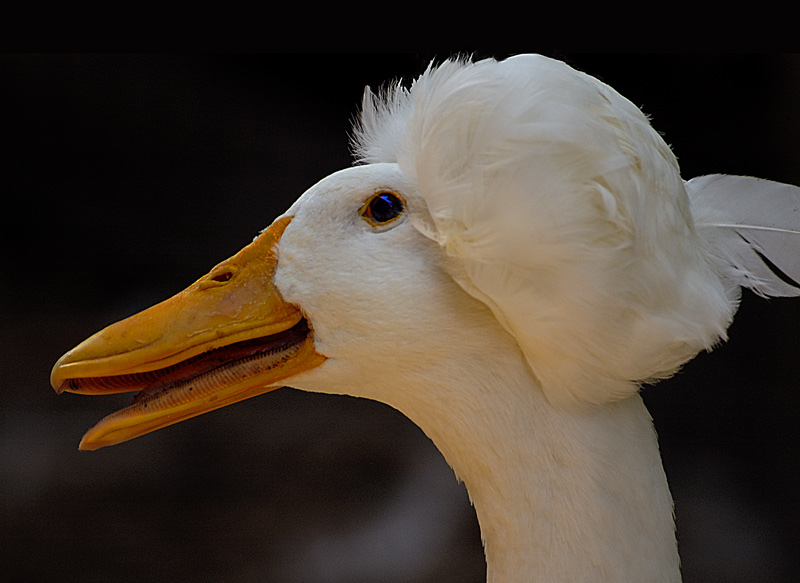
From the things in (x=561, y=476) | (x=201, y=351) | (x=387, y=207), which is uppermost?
(x=387, y=207)

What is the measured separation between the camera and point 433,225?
39.4 inches

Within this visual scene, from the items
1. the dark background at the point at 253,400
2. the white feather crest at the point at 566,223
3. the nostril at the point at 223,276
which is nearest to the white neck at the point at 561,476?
the white feather crest at the point at 566,223

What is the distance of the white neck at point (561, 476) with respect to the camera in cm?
104

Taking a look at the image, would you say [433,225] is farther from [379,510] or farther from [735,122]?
[735,122]

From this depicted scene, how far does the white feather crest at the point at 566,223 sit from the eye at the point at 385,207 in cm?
4

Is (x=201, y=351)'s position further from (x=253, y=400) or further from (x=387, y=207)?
(x=253, y=400)

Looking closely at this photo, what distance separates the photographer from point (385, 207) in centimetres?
103

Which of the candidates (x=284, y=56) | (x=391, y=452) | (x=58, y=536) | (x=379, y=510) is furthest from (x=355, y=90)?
(x=58, y=536)

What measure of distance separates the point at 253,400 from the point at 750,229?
8.31 feet

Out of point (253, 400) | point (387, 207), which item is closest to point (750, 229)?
point (387, 207)

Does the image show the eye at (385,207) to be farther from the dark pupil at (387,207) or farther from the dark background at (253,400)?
the dark background at (253,400)

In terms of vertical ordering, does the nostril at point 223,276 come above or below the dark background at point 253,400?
above

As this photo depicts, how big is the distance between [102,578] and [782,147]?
2942 mm

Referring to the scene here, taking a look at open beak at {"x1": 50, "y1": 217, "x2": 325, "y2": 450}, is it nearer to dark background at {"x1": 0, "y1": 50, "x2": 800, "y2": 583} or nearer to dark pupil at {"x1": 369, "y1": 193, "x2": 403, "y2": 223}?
dark pupil at {"x1": 369, "y1": 193, "x2": 403, "y2": 223}
